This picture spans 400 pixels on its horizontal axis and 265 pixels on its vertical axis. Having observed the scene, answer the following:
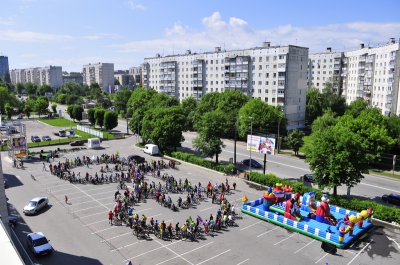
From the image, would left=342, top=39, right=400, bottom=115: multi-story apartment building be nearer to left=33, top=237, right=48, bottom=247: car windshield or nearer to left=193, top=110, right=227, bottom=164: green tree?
left=193, top=110, right=227, bottom=164: green tree

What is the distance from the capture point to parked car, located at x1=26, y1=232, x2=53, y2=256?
897 inches

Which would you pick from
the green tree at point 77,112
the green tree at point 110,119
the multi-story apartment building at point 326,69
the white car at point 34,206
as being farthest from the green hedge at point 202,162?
the multi-story apartment building at point 326,69

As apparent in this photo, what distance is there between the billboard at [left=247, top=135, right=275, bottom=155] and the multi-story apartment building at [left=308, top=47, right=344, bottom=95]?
76.5m

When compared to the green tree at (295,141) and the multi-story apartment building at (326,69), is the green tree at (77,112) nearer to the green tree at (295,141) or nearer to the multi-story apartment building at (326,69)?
the green tree at (295,141)

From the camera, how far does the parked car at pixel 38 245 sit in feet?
74.7

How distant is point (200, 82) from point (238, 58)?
56.5 ft

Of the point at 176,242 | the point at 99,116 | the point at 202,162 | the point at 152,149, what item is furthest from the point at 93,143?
the point at 176,242

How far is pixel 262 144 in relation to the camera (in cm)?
4097

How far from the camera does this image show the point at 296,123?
282ft

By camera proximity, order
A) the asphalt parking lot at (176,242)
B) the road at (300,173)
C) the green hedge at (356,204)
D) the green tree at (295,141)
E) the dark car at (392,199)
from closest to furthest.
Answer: the asphalt parking lot at (176,242)
the green hedge at (356,204)
the dark car at (392,199)
the road at (300,173)
the green tree at (295,141)

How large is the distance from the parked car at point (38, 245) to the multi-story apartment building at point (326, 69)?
102 m

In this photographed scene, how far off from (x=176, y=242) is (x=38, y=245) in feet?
32.2

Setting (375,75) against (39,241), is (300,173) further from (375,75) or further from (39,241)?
(375,75)

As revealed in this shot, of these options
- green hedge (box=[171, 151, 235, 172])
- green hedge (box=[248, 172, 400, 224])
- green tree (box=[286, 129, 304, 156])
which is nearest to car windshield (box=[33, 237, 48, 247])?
green hedge (box=[248, 172, 400, 224])
